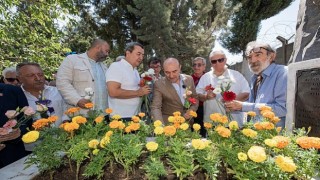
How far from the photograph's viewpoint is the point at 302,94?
2.33m

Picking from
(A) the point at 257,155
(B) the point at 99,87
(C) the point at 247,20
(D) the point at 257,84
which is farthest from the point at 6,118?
(C) the point at 247,20

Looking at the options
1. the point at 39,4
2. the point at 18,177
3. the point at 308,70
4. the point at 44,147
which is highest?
the point at 39,4

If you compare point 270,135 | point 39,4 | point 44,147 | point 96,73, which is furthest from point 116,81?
point 39,4

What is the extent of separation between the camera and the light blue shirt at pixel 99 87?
3555 millimetres

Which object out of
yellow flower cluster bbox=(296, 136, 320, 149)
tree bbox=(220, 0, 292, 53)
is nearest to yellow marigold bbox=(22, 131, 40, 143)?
yellow flower cluster bbox=(296, 136, 320, 149)

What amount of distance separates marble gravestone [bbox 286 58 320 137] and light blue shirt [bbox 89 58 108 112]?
7.49 ft

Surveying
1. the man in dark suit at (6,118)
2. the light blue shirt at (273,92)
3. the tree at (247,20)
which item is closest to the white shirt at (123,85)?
the man in dark suit at (6,118)

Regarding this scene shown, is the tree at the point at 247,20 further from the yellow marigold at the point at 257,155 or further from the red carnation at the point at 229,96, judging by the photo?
the yellow marigold at the point at 257,155

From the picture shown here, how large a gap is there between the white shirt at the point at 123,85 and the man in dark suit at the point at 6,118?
1.08 metres

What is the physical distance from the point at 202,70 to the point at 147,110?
182 cm

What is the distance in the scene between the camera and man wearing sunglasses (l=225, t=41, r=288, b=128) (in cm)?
259

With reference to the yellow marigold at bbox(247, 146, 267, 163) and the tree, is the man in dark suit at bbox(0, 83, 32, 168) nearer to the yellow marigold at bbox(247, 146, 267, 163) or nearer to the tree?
the yellow marigold at bbox(247, 146, 267, 163)

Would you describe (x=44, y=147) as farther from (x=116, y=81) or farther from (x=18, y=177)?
(x=116, y=81)

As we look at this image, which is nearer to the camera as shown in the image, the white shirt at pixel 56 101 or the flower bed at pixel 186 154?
the flower bed at pixel 186 154
